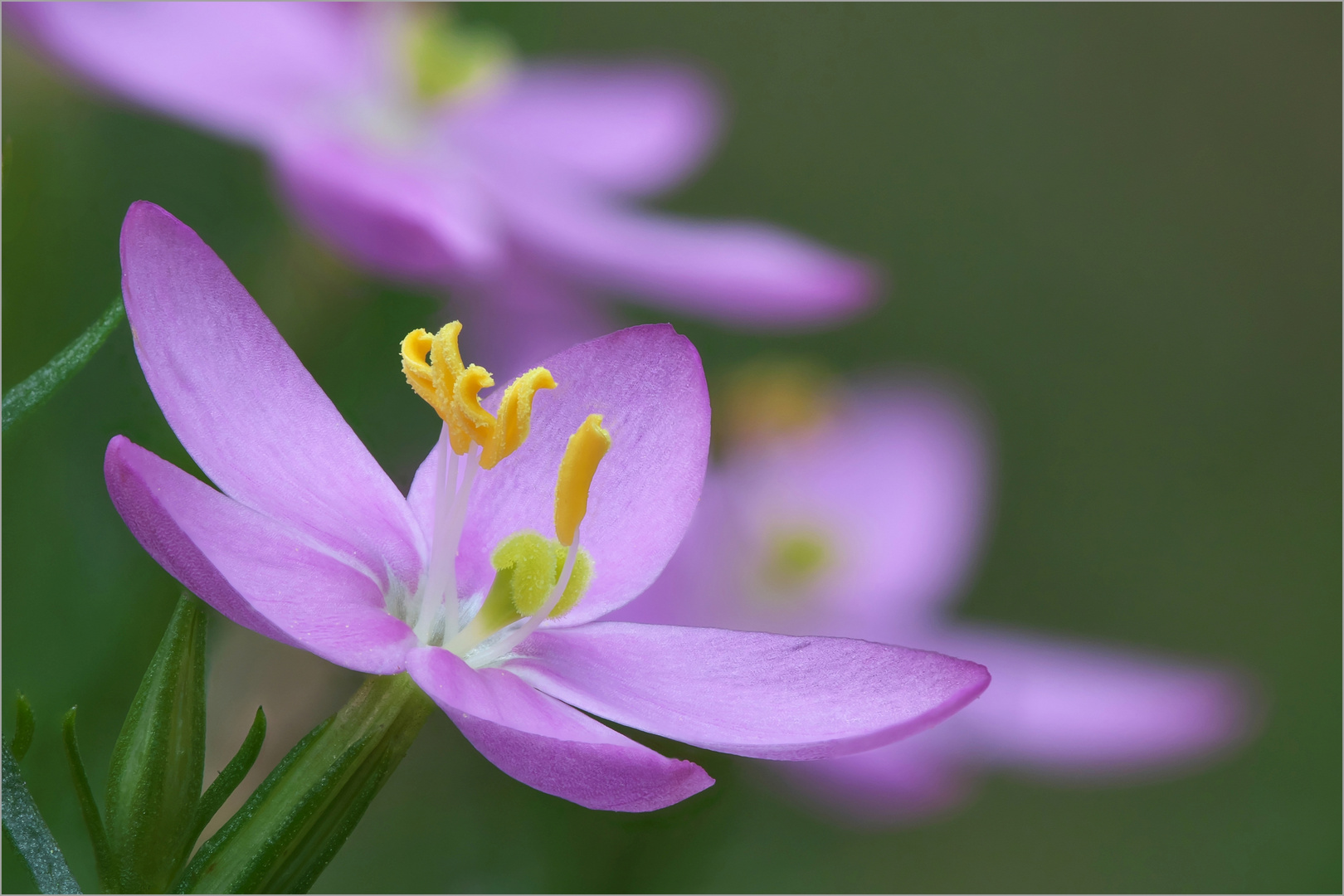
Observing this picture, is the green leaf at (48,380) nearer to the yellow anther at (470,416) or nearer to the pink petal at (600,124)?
the yellow anther at (470,416)

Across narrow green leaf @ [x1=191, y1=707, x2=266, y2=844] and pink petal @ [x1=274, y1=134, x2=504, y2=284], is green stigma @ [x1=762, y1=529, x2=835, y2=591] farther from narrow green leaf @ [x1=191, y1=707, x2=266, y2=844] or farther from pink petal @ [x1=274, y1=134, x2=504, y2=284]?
narrow green leaf @ [x1=191, y1=707, x2=266, y2=844]

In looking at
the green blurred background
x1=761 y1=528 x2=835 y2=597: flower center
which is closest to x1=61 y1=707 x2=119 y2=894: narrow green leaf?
the green blurred background

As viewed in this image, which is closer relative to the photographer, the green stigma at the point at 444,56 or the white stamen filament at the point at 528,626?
the white stamen filament at the point at 528,626

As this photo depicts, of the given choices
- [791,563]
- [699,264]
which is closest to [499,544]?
[699,264]

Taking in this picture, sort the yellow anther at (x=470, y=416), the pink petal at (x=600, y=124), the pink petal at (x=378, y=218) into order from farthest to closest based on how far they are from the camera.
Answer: the pink petal at (x=600, y=124) < the pink petal at (x=378, y=218) < the yellow anther at (x=470, y=416)

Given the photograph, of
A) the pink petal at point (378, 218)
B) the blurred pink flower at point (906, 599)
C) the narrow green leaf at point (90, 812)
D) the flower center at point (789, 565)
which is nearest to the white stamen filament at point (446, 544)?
the narrow green leaf at point (90, 812)

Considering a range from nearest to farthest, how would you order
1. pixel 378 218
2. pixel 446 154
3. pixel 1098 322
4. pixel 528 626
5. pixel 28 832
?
pixel 28 832
pixel 528 626
pixel 378 218
pixel 446 154
pixel 1098 322

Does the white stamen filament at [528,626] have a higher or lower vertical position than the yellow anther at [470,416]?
lower

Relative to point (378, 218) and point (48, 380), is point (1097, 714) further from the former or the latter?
point (48, 380)
